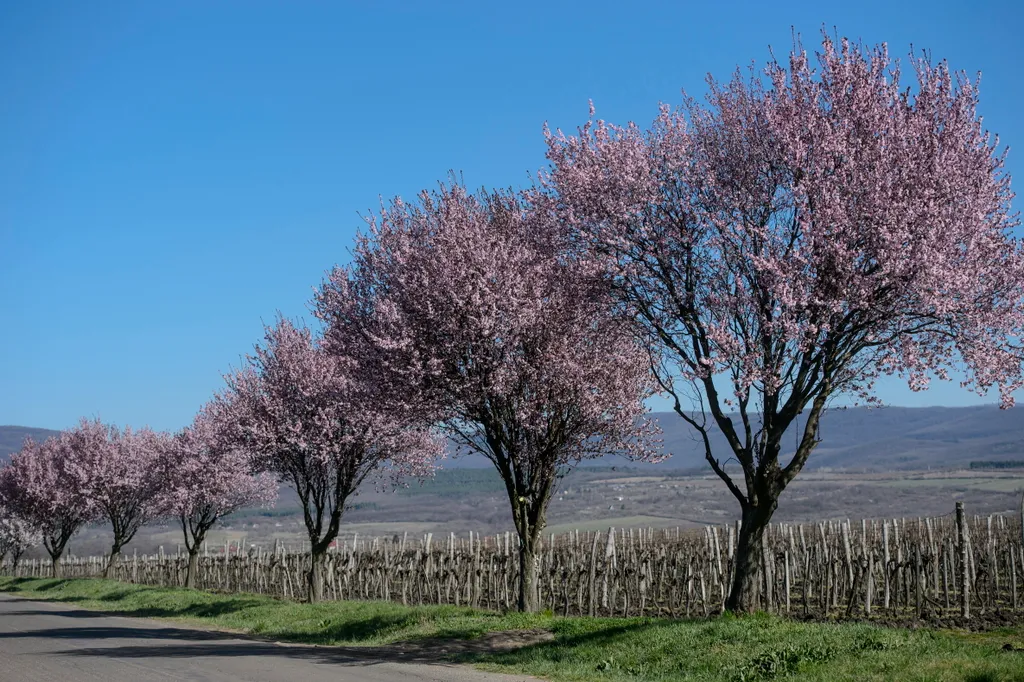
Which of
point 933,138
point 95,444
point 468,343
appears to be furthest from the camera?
point 95,444

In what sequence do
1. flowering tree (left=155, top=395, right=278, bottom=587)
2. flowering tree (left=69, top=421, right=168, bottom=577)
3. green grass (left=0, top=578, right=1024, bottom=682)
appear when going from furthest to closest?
flowering tree (left=69, top=421, right=168, bottom=577) < flowering tree (left=155, top=395, right=278, bottom=587) < green grass (left=0, top=578, right=1024, bottom=682)

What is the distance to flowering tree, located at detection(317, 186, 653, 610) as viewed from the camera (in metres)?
22.8

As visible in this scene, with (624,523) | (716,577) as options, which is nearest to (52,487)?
(716,577)

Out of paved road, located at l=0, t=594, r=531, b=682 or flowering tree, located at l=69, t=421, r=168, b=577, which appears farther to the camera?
flowering tree, located at l=69, t=421, r=168, b=577

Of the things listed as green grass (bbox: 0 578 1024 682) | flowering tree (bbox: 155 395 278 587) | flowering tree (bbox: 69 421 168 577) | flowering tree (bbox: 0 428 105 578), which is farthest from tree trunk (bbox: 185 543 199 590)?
green grass (bbox: 0 578 1024 682)

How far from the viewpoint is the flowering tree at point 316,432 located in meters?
33.2

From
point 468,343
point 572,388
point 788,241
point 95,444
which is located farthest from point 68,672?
point 95,444

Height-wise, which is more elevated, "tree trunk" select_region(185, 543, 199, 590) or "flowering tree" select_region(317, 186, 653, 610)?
"flowering tree" select_region(317, 186, 653, 610)

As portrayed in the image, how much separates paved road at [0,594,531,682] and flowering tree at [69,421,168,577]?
35.4 meters

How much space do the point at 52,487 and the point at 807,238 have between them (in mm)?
63094

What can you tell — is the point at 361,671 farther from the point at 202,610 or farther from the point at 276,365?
the point at 202,610

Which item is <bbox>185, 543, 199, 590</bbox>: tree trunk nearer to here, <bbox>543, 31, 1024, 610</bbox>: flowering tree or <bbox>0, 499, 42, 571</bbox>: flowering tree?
<bbox>0, 499, 42, 571</bbox>: flowering tree

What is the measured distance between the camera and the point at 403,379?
923 inches

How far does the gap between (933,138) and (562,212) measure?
7.02 meters
